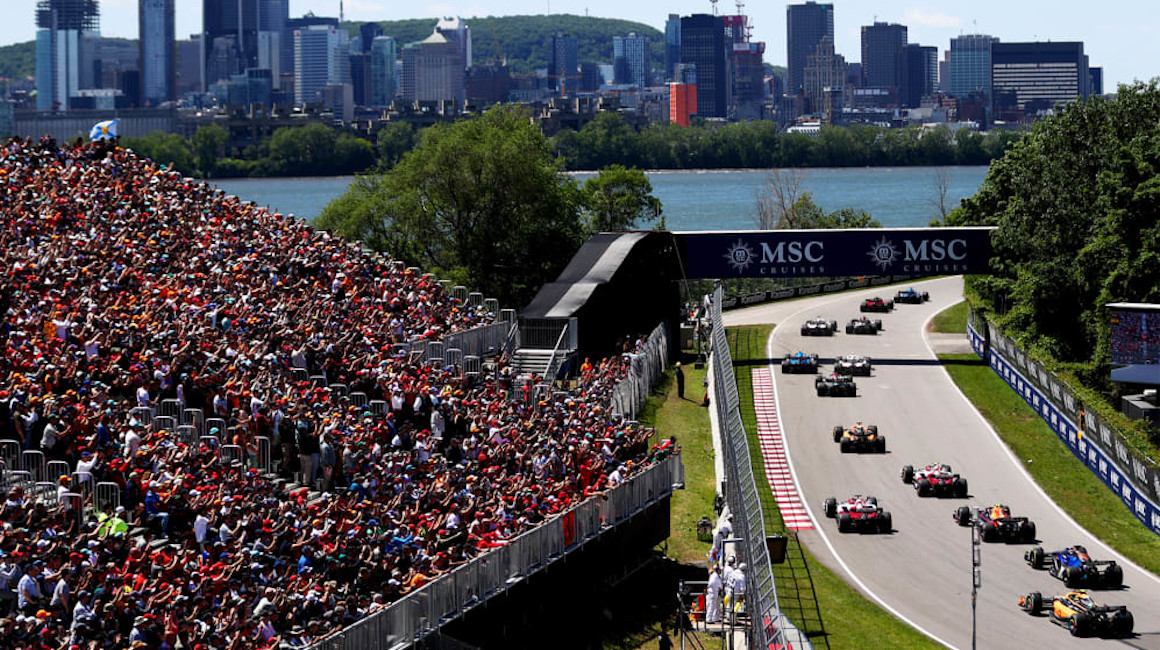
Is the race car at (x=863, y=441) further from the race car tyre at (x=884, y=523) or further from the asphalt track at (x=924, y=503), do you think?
the race car tyre at (x=884, y=523)

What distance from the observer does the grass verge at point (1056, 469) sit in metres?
44.7

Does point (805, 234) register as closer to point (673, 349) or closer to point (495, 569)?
point (673, 349)

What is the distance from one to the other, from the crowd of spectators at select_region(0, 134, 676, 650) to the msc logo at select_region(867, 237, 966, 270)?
2604cm

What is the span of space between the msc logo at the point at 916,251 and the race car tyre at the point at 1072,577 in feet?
108

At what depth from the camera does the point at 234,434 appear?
31.4m

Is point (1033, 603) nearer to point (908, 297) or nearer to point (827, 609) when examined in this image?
point (827, 609)

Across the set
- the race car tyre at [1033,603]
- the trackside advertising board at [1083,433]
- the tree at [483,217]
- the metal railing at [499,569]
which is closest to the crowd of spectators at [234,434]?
the metal railing at [499,569]

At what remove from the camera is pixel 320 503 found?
29250mm

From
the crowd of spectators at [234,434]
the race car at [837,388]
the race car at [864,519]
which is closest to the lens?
the crowd of spectators at [234,434]

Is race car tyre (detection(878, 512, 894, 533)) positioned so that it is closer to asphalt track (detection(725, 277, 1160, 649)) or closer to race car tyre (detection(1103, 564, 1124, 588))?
asphalt track (detection(725, 277, 1160, 649))

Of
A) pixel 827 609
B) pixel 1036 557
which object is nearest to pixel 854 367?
pixel 1036 557

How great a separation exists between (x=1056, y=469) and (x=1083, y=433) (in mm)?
1533

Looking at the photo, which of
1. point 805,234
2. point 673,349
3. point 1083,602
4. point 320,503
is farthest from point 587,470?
point 805,234

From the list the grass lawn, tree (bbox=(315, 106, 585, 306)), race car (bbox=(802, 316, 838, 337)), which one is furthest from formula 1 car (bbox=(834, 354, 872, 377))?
tree (bbox=(315, 106, 585, 306))
